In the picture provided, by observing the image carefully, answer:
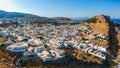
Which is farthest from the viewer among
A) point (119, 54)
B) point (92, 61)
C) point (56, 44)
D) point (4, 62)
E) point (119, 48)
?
point (119, 48)

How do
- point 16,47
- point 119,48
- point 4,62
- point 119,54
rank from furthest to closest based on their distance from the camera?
point 119,48
point 119,54
point 16,47
point 4,62

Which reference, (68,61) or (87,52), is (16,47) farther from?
(87,52)

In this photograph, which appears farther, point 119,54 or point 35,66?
point 119,54

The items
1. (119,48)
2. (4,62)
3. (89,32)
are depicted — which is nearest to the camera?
(4,62)

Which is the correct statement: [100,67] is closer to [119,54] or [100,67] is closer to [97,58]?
[97,58]

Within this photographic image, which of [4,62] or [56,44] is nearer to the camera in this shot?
[4,62]

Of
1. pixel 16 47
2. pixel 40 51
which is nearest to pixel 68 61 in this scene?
pixel 40 51

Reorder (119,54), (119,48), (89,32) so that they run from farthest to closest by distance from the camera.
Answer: (89,32), (119,48), (119,54)

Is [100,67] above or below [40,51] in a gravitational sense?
below

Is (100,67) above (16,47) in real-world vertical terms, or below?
below

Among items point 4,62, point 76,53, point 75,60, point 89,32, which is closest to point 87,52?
point 76,53
